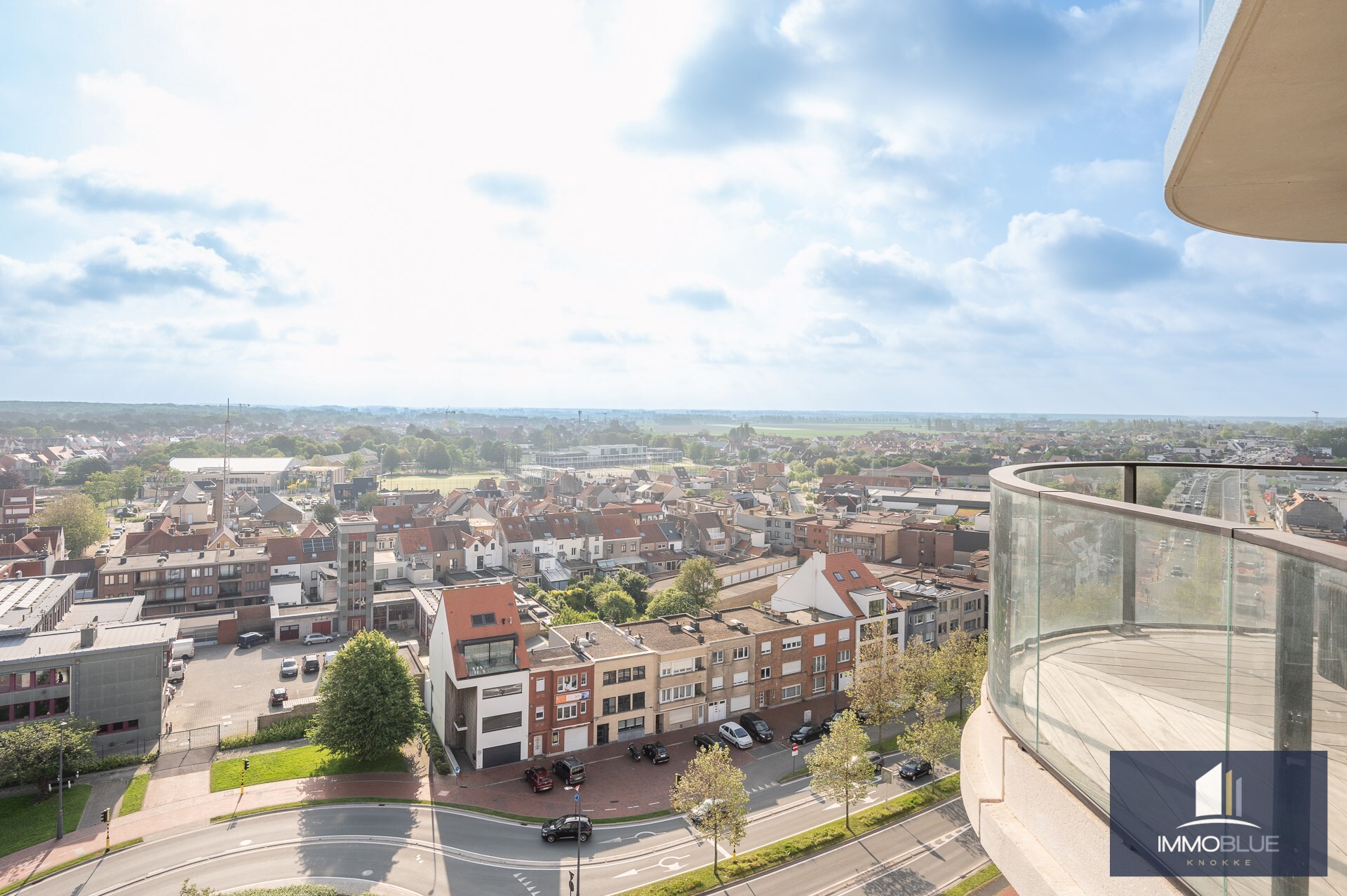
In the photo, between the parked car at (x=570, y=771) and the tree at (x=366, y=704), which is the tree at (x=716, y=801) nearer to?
the parked car at (x=570, y=771)

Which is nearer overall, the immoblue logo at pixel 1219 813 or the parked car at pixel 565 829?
the immoblue logo at pixel 1219 813

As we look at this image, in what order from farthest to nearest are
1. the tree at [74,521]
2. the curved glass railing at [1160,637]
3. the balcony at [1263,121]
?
the tree at [74,521] → the balcony at [1263,121] → the curved glass railing at [1160,637]

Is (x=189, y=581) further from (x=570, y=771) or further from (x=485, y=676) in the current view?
(x=570, y=771)

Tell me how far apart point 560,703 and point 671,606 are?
13.0 meters

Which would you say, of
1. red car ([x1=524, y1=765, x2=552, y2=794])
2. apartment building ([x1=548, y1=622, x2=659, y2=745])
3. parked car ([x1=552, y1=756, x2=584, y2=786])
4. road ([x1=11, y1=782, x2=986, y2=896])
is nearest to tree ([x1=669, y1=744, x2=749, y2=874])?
road ([x1=11, y1=782, x2=986, y2=896])

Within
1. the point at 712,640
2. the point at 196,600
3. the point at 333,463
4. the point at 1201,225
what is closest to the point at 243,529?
the point at 196,600

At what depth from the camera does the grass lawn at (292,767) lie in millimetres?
22719

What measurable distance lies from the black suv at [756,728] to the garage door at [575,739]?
5869 millimetres

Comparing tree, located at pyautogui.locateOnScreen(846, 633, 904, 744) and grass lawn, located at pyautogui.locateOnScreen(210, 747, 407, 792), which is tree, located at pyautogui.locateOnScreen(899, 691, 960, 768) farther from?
grass lawn, located at pyautogui.locateOnScreen(210, 747, 407, 792)

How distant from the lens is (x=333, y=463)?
138 m

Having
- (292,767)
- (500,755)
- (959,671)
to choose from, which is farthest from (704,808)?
A: (292,767)

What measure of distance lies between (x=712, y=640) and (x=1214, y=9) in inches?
1039

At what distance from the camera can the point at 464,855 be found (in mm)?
18594

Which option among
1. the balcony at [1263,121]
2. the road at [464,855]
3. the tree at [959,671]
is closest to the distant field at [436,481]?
the road at [464,855]
